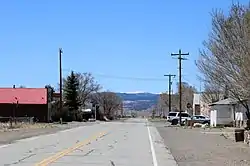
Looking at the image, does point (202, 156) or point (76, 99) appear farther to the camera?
point (76, 99)

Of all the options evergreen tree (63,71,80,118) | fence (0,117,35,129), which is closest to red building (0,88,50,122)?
fence (0,117,35,129)

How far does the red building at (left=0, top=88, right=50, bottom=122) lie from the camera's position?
85938 mm

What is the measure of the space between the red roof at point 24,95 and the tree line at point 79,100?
3.88 metres

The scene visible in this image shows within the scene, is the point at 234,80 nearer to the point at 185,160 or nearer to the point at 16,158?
the point at 185,160

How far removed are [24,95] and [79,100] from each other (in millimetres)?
32631

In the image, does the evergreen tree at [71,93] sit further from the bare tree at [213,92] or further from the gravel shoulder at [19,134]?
the gravel shoulder at [19,134]

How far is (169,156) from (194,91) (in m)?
121

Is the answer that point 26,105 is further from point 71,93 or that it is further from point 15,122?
point 15,122

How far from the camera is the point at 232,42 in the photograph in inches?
1001

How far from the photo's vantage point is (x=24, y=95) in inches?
3501

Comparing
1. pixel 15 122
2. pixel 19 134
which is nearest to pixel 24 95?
pixel 15 122

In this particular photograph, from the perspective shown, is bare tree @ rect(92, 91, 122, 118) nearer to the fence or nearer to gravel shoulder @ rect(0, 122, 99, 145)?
the fence

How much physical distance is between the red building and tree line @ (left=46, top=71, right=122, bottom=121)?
3530mm

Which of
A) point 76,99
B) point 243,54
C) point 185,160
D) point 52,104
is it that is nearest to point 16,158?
point 185,160
